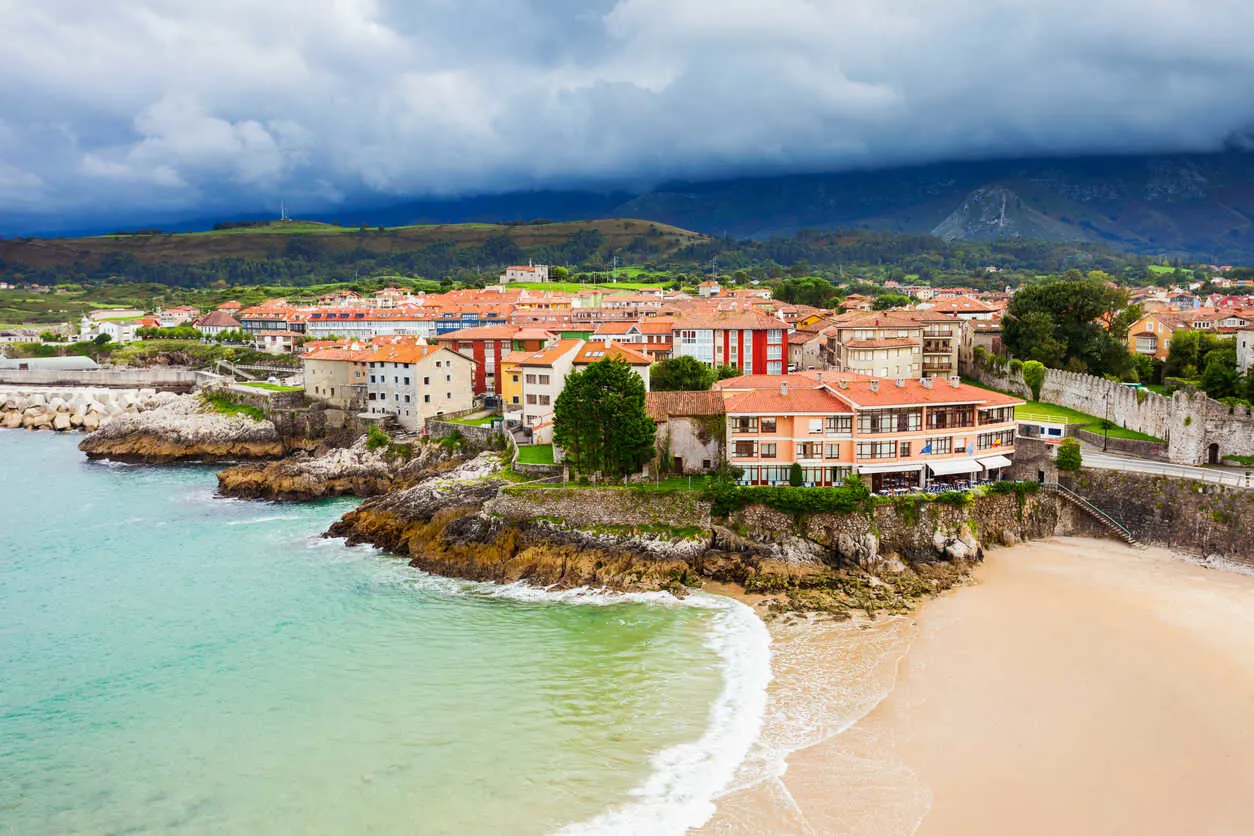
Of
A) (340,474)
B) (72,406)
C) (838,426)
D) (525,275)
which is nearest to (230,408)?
(340,474)

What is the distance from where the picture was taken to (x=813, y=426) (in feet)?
98.1

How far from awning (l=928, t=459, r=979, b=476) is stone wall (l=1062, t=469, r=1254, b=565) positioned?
3.68 meters

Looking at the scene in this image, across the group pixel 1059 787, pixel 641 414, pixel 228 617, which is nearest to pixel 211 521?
pixel 228 617

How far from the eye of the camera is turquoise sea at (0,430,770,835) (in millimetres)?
16156

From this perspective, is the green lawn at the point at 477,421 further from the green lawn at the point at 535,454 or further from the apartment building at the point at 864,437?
the apartment building at the point at 864,437

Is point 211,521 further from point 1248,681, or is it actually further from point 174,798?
point 1248,681

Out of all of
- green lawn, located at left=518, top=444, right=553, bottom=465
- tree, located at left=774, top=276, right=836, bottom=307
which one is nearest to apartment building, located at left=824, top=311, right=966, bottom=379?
green lawn, located at left=518, top=444, right=553, bottom=465

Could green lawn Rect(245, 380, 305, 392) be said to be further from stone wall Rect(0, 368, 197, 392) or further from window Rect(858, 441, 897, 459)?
window Rect(858, 441, 897, 459)

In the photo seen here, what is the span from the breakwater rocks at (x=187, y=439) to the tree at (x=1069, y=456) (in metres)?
41.5

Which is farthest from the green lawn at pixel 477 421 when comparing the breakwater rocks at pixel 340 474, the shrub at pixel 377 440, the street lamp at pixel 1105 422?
the street lamp at pixel 1105 422

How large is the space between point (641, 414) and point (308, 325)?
75.0 metres

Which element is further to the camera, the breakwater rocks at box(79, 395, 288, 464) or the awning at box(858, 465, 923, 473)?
the breakwater rocks at box(79, 395, 288, 464)

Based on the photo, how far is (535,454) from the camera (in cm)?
3612

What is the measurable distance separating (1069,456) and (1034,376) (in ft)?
44.8
